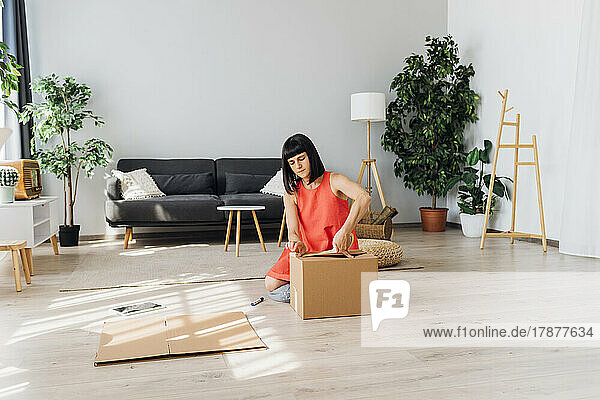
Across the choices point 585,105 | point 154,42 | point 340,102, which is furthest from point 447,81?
point 154,42

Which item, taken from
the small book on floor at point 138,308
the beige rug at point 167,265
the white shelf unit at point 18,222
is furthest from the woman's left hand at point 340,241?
the white shelf unit at point 18,222

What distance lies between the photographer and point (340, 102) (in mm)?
6820

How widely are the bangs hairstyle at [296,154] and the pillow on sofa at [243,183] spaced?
2954 millimetres

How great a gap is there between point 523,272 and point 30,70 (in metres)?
4.94

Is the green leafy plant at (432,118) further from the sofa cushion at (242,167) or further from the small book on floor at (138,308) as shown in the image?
the small book on floor at (138,308)

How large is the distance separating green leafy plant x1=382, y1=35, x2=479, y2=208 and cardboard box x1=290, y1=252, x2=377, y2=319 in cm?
368

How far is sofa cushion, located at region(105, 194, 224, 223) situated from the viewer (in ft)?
17.6

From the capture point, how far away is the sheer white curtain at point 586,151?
4.60m

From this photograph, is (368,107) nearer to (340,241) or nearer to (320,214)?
(320,214)

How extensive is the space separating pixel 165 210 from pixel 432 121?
3.04m

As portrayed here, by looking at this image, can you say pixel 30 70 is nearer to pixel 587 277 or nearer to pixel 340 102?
pixel 340 102

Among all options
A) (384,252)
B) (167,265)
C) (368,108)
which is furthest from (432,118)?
(167,265)

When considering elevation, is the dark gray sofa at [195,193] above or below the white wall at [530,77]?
below

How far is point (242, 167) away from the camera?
6250 mm
